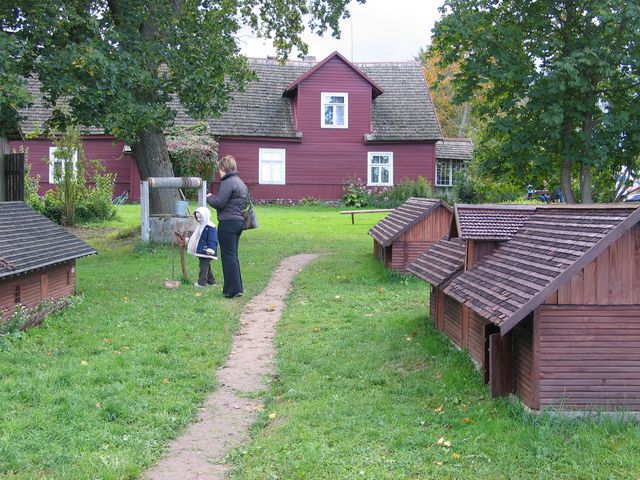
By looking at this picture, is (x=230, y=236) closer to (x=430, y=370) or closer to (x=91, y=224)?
(x=430, y=370)

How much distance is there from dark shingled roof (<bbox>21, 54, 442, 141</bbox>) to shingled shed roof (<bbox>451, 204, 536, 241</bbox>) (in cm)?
2617

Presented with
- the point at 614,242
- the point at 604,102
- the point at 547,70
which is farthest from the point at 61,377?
the point at 604,102

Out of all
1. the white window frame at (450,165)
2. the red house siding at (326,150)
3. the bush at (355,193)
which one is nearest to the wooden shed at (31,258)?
the bush at (355,193)

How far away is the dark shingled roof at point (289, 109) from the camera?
33500 mm

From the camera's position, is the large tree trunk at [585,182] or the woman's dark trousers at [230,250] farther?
the large tree trunk at [585,182]

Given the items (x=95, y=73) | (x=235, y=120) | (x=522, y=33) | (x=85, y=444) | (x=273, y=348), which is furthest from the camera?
(x=235, y=120)

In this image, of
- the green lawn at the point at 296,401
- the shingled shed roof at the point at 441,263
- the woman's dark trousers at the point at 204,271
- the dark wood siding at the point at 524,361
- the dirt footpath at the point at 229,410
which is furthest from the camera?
the woman's dark trousers at the point at 204,271

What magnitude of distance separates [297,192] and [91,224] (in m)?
12.9

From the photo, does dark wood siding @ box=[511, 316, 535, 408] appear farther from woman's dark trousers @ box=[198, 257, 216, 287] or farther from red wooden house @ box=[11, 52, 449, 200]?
red wooden house @ box=[11, 52, 449, 200]

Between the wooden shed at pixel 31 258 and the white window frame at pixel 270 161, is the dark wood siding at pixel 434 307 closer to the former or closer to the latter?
the wooden shed at pixel 31 258

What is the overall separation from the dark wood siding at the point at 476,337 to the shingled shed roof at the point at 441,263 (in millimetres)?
873

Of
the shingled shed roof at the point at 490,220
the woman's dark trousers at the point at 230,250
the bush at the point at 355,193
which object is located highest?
the bush at the point at 355,193

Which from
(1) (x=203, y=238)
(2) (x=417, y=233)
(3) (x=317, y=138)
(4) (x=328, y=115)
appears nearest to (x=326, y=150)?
(3) (x=317, y=138)

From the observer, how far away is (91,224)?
23469 mm
